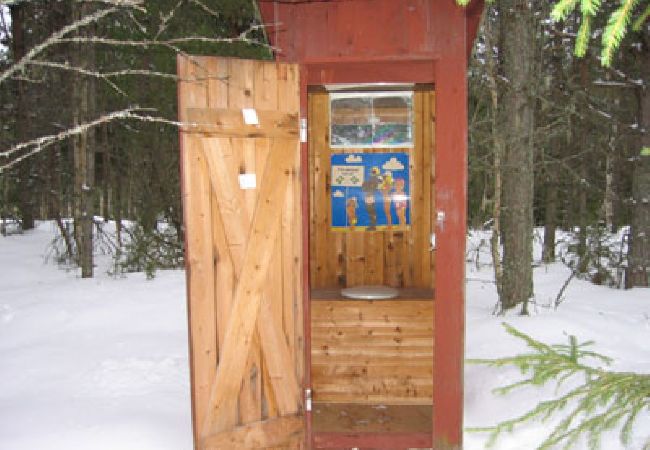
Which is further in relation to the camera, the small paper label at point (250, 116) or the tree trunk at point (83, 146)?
the tree trunk at point (83, 146)

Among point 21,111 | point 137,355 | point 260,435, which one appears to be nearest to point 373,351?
point 260,435

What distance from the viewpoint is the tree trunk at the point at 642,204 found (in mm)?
6836

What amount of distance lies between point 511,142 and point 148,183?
7927 mm

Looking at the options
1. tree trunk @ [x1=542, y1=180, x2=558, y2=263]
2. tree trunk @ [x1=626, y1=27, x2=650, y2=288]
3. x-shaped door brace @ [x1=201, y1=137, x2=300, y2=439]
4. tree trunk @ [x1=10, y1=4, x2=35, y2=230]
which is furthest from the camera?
tree trunk @ [x1=542, y1=180, x2=558, y2=263]

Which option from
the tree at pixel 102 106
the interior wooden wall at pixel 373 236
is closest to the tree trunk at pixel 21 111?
the tree at pixel 102 106

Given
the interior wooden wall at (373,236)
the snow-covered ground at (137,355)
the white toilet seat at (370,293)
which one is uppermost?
the interior wooden wall at (373,236)

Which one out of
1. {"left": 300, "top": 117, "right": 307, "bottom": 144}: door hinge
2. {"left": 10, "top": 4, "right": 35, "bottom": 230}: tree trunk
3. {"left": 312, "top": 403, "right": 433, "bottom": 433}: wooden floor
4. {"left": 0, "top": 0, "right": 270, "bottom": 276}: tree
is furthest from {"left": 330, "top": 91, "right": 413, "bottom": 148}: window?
{"left": 10, "top": 4, "right": 35, "bottom": 230}: tree trunk

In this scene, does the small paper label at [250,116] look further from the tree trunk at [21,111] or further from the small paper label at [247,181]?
the tree trunk at [21,111]

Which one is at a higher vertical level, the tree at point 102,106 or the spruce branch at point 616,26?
the tree at point 102,106

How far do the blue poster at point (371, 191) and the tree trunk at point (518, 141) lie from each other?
117 cm

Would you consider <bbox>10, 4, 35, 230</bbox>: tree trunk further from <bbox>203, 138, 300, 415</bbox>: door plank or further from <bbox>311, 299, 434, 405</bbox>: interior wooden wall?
<bbox>203, 138, 300, 415</bbox>: door plank

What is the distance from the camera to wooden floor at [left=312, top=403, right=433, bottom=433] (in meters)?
3.59

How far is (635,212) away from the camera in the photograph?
23.0 feet

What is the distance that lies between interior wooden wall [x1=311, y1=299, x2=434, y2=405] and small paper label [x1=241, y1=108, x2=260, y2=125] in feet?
5.44
